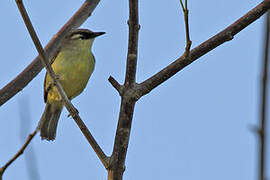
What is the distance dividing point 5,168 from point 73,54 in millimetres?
4925

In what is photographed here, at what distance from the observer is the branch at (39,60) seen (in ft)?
13.6

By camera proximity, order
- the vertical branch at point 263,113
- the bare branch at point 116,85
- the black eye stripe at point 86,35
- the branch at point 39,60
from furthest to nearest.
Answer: the black eye stripe at point 86,35 < the branch at point 39,60 < the bare branch at point 116,85 < the vertical branch at point 263,113

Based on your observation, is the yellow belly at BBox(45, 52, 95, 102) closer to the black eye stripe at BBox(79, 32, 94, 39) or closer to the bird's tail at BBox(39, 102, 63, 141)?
the bird's tail at BBox(39, 102, 63, 141)

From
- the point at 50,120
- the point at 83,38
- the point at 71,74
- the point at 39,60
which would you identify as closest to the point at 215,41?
the point at 39,60

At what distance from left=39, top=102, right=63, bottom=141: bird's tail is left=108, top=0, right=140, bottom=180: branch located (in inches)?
160

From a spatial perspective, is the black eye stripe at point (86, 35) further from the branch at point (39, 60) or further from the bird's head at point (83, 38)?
the branch at point (39, 60)

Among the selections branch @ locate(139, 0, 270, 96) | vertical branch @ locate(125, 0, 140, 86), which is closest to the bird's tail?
vertical branch @ locate(125, 0, 140, 86)

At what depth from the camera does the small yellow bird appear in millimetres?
6562

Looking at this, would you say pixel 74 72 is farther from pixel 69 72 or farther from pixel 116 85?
pixel 116 85

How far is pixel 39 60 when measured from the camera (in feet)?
15.4

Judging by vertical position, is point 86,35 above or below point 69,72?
above

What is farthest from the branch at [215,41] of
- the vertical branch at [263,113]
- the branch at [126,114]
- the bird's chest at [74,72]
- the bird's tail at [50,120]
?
the bird's tail at [50,120]

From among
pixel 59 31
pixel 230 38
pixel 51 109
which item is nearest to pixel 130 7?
pixel 230 38

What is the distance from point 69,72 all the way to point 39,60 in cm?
188
